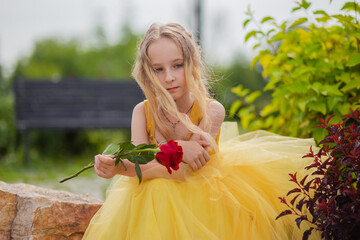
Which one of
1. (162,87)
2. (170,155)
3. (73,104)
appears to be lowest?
(73,104)

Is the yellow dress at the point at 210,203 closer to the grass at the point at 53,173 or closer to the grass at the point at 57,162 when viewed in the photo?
the grass at the point at 53,173

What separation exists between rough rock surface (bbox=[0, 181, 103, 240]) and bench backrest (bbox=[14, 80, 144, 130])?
5.24 m

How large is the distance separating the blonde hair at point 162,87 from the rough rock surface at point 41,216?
27.5 inches

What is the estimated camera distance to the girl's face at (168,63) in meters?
2.34

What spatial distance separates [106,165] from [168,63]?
681 mm

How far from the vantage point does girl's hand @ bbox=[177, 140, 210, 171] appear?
2.15 metres

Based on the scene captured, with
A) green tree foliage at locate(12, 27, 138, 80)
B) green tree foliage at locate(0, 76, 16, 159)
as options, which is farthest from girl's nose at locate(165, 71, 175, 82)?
green tree foliage at locate(12, 27, 138, 80)

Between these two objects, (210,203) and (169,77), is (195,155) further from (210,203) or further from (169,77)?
(169,77)

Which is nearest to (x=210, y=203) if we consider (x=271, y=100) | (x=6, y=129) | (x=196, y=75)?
(x=196, y=75)

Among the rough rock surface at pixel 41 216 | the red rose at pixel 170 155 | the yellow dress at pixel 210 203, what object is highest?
the red rose at pixel 170 155

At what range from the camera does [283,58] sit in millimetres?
3045

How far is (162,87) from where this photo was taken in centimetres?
235

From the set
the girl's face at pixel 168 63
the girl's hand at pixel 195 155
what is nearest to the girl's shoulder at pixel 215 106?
the girl's face at pixel 168 63

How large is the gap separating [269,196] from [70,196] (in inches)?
51.4
